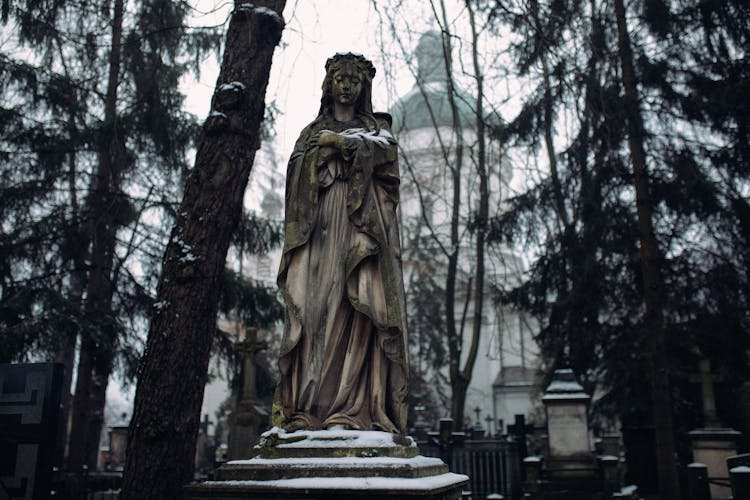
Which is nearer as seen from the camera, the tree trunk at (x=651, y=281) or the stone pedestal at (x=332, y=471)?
the stone pedestal at (x=332, y=471)

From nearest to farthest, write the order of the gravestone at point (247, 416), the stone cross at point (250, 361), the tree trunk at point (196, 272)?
the tree trunk at point (196, 272) → the stone cross at point (250, 361) → the gravestone at point (247, 416)

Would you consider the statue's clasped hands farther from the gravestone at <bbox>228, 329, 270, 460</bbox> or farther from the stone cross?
the gravestone at <bbox>228, 329, 270, 460</bbox>

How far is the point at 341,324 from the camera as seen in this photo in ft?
14.7

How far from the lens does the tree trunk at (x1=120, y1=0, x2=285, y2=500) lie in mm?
6047

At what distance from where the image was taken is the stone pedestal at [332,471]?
3650mm

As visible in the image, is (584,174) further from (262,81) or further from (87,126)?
(87,126)

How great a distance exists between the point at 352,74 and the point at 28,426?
3.25 meters

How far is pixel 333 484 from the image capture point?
12.1 feet

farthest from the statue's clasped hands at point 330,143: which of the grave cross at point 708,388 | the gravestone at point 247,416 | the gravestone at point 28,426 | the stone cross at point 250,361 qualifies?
the grave cross at point 708,388

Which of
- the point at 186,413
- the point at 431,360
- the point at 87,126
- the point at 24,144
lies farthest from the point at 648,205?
the point at 431,360

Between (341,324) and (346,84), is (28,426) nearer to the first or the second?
(341,324)

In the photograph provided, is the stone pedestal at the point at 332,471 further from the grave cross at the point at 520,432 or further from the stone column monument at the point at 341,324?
the grave cross at the point at 520,432

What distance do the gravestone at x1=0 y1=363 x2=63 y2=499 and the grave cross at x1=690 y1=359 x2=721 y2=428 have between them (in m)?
11.3

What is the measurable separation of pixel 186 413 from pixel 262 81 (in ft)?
11.4
